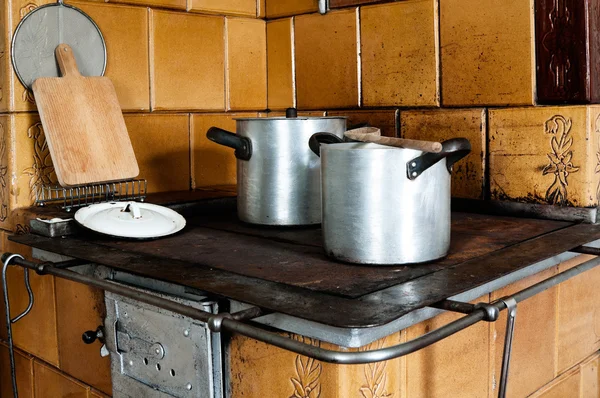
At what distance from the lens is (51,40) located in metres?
1.38

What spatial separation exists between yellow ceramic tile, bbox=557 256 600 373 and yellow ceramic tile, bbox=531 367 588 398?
2 cm

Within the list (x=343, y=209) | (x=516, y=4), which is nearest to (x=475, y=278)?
(x=343, y=209)

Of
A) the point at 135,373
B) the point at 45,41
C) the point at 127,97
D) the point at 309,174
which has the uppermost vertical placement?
the point at 45,41

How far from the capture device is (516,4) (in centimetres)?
128

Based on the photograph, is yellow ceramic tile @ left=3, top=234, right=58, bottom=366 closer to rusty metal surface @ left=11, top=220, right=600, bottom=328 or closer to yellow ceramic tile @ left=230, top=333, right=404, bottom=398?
rusty metal surface @ left=11, top=220, right=600, bottom=328

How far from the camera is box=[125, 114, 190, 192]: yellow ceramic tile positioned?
153 centimetres

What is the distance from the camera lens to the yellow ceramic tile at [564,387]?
1191 millimetres

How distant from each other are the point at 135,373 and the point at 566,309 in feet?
2.41

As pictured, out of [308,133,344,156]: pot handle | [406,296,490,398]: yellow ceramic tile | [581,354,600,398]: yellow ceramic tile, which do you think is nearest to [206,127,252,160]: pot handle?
[308,133,344,156]: pot handle

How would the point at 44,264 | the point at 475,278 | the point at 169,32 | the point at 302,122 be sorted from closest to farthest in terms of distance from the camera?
the point at 475,278
the point at 44,264
the point at 302,122
the point at 169,32

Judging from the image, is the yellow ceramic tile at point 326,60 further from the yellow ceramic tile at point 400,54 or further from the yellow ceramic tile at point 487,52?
the yellow ceramic tile at point 487,52

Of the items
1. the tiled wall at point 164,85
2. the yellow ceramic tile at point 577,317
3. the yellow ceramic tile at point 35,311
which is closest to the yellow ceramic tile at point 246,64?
the tiled wall at point 164,85

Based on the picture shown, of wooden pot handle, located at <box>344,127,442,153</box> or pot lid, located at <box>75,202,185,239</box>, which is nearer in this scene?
wooden pot handle, located at <box>344,127,442,153</box>

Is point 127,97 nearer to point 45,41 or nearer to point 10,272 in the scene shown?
point 45,41
